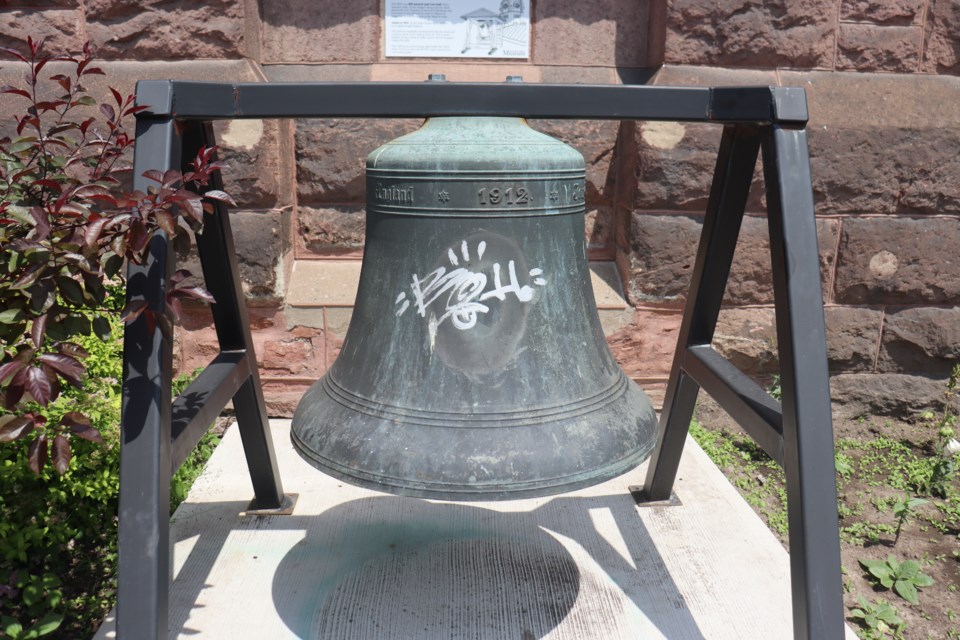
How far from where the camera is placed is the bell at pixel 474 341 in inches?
60.5

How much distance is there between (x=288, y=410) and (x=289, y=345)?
31 centimetres

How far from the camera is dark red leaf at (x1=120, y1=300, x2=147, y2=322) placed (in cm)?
145

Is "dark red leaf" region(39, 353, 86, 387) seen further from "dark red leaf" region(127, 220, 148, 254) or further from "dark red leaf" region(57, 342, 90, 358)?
Answer: "dark red leaf" region(127, 220, 148, 254)

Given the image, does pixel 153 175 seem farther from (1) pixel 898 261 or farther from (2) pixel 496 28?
(1) pixel 898 261

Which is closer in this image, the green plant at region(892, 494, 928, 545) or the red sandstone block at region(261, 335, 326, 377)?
the green plant at region(892, 494, 928, 545)

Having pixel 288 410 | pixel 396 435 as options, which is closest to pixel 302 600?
pixel 396 435

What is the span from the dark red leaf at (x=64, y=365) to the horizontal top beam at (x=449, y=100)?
1.77 ft

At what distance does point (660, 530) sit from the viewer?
2.58 metres

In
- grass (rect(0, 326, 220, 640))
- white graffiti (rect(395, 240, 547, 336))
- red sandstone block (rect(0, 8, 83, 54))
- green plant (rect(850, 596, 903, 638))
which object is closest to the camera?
white graffiti (rect(395, 240, 547, 336))

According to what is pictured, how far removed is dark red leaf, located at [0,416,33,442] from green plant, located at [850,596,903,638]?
232 centimetres

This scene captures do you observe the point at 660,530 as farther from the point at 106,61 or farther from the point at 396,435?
the point at 106,61

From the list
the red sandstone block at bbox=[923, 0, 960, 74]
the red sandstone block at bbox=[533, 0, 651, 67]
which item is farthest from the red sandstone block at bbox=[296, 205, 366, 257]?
the red sandstone block at bbox=[923, 0, 960, 74]

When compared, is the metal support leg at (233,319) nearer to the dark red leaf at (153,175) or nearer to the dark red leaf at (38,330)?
the dark red leaf at (153,175)

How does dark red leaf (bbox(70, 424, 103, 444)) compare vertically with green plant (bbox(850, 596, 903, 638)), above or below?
above
